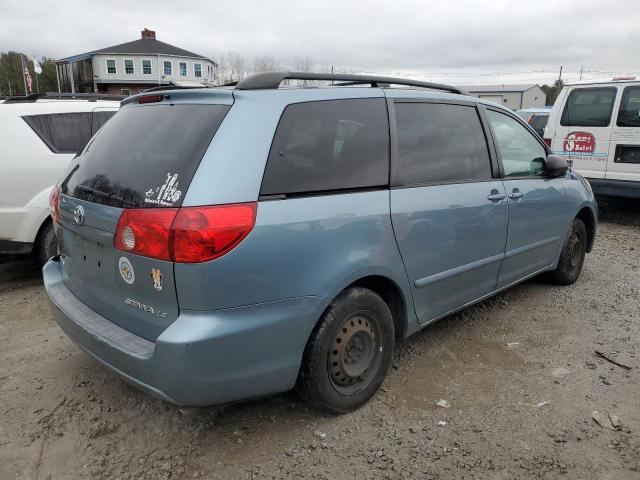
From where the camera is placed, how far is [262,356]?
2.34m

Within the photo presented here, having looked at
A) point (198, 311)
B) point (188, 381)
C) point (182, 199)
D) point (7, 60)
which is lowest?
point (188, 381)

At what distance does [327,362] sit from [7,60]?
308ft

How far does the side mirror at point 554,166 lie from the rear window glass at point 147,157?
2.94m

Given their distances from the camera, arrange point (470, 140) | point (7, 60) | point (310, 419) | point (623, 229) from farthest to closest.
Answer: point (7, 60), point (623, 229), point (470, 140), point (310, 419)

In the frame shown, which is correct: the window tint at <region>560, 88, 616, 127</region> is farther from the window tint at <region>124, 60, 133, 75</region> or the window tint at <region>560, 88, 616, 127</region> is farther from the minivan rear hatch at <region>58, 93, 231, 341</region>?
the window tint at <region>124, 60, 133, 75</region>

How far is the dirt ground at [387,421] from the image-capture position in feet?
8.07

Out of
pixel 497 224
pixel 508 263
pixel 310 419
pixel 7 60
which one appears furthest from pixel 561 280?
pixel 7 60

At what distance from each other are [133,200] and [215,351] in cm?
79

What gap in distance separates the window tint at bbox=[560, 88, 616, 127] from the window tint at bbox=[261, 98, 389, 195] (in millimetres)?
6060

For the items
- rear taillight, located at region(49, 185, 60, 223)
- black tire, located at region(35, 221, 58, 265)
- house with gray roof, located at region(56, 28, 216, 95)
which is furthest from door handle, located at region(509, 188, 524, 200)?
house with gray roof, located at region(56, 28, 216, 95)

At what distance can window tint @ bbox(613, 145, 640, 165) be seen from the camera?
7281mm

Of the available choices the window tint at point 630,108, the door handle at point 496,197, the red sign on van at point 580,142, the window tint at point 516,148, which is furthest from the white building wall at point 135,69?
the door handle at point 496,197

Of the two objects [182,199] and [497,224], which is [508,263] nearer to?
[497,224]

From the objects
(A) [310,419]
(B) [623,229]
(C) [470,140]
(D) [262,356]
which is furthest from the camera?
(B) [623,229]
